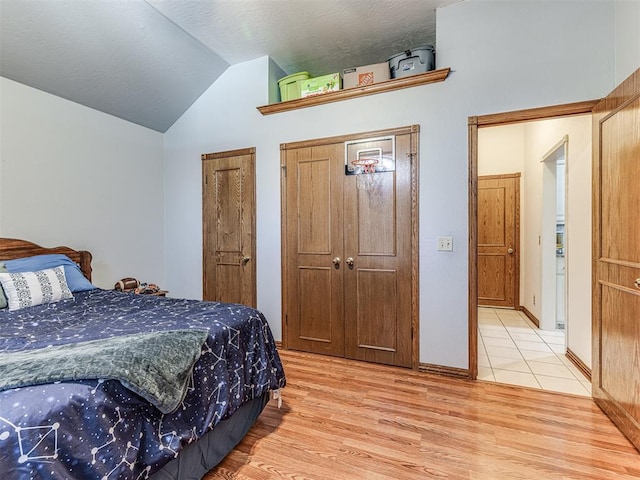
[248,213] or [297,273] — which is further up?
[248,213]

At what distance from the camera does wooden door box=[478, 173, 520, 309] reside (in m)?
4.98

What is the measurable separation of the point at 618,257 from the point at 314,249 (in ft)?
7.35

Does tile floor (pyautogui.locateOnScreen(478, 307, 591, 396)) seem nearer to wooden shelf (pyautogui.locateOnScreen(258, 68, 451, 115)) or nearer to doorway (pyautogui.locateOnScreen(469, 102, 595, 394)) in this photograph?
doorway (pyautogui.locateOnScreen(469, 102, 595, 394))

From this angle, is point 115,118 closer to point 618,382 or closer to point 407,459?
point 407,459

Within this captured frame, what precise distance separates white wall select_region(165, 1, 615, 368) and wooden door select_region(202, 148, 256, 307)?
123 millimetres

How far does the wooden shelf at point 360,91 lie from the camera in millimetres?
2672

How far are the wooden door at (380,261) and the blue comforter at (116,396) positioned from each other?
3.77 feet

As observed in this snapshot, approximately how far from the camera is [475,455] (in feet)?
5.64

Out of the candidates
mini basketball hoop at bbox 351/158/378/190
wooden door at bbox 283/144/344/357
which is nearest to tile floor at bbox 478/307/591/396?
wooden door at bbox 283/144/344/357

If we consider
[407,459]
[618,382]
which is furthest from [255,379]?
[618,382]

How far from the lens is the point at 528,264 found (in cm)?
464

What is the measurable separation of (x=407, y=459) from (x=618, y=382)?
1.41 metres

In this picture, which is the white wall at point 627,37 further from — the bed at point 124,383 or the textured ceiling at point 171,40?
the bed at point 124,383

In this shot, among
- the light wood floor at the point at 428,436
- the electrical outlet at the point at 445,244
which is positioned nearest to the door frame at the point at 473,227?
the electrical outlet at the point at 445,244
